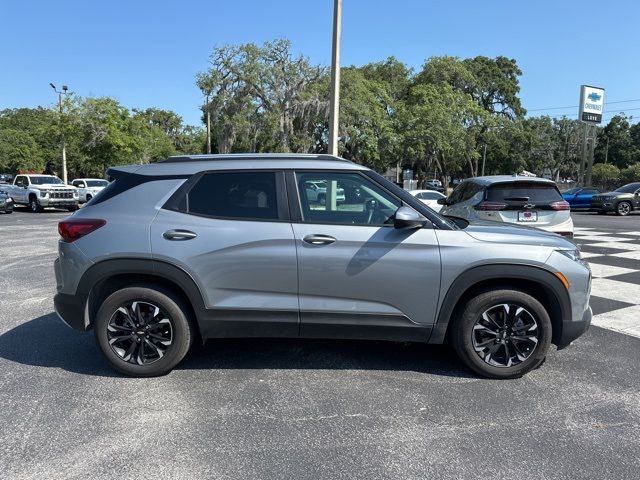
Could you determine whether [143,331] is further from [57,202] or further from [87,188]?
[87,188]

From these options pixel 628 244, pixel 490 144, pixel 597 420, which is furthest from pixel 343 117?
pixel 597 420

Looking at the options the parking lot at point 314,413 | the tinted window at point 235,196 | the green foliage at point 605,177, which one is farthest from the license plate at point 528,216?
the green foliage at point 605,177

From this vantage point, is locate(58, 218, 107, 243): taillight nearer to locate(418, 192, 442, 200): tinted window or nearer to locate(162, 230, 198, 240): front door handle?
locate(162, 230, 198, 240): front door handle

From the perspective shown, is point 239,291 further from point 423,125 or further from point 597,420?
point 423,125

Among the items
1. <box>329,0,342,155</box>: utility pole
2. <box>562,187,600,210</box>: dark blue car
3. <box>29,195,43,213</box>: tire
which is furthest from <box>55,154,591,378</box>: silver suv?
<box>562,187,600,210</box>: dark blue car

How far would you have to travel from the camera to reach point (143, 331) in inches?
162

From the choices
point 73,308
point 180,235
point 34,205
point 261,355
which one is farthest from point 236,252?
point 34,205

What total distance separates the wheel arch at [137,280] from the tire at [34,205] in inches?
897

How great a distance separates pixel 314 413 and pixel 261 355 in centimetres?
123

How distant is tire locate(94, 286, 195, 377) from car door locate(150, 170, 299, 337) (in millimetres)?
241

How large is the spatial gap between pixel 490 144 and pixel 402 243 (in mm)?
51703

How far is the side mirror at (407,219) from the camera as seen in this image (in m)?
3.81

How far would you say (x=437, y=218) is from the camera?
405cm

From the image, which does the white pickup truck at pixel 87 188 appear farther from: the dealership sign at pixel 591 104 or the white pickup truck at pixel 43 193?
the dealership sign at pixel 591 104
